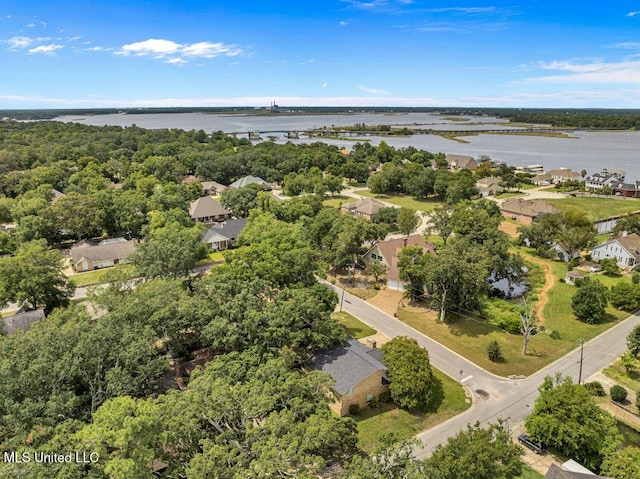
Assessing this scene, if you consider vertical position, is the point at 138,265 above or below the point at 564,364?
above

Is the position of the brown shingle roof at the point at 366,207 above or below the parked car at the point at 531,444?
above

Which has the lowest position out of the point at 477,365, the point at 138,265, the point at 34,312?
the point at 477,365

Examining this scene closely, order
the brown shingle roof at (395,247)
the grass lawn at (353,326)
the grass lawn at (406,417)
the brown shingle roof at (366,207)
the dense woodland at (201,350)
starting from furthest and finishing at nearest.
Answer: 1. the brown shingle roof at (366,207)
2. the brown shingle roof at (395,247)
3. the grass lawn at (353,326)
4. the grass lawn at (406,417)
5. the dense woodland at (201,350)

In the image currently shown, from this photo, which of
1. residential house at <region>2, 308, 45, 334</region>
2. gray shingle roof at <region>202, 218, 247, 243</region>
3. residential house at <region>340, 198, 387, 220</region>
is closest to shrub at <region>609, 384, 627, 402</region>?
residential house at <region>2, 308, 45, 334</region>

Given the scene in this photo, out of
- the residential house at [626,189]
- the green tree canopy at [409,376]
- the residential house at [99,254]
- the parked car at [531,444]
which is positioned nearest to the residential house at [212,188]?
the residential house at [99,254]

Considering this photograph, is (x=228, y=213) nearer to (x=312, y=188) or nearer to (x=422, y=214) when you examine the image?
(x=312, y=188)

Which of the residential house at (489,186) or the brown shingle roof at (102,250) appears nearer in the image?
the brown shingle roof at (102,250)

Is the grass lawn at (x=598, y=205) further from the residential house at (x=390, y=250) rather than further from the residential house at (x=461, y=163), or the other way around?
the residential house at (x=390, y=250)

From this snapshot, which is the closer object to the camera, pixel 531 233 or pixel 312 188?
pixel 531 233

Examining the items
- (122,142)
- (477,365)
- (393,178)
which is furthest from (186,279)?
(122,142)
